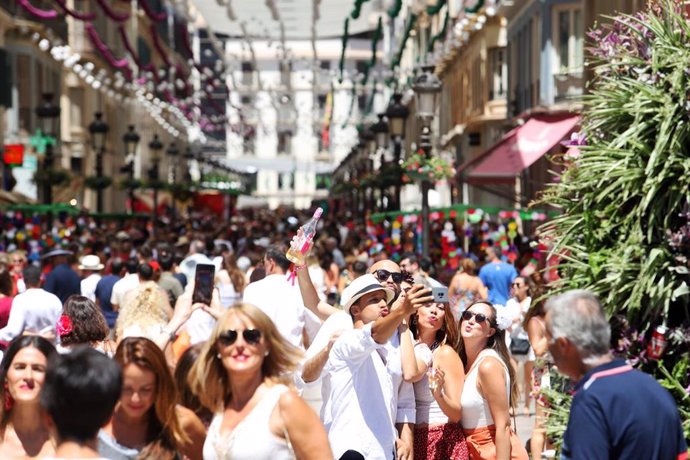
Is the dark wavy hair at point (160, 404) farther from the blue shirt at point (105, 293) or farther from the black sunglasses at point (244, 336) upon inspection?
the blue shirt at point (105, 293)

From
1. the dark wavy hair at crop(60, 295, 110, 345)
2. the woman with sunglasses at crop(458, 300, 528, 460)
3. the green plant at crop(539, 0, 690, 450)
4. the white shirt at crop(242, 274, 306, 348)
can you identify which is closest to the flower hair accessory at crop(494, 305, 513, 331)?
the woman with sunglasses at crop(458, 300, 528, 460)

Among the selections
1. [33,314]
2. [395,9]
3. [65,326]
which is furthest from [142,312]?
[395,9]

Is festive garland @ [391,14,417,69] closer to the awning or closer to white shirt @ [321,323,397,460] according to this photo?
the awning

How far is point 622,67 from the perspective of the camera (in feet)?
25.6

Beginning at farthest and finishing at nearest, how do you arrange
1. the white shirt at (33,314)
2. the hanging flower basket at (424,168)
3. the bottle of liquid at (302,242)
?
the hanging flower basket at (424,168)
the white shirt at (33,314)
the bottle of liquid at (302,242)

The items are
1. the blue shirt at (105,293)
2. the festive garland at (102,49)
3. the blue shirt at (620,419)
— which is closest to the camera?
the blue shirt at (620,419)

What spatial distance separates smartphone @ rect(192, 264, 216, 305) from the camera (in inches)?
448

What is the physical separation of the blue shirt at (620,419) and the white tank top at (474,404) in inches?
119

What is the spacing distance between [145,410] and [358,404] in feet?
7.22

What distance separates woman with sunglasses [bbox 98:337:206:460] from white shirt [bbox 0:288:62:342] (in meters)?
6.15

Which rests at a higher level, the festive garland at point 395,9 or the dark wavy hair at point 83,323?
the festive garland at point 395,9

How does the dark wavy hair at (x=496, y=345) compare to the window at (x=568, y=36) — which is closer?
the dark wavy hair at (x=496, y=345)

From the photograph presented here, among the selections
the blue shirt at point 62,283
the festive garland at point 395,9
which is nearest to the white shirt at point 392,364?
the blue shirt at point 62,283

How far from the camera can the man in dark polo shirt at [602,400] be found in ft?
17.3
